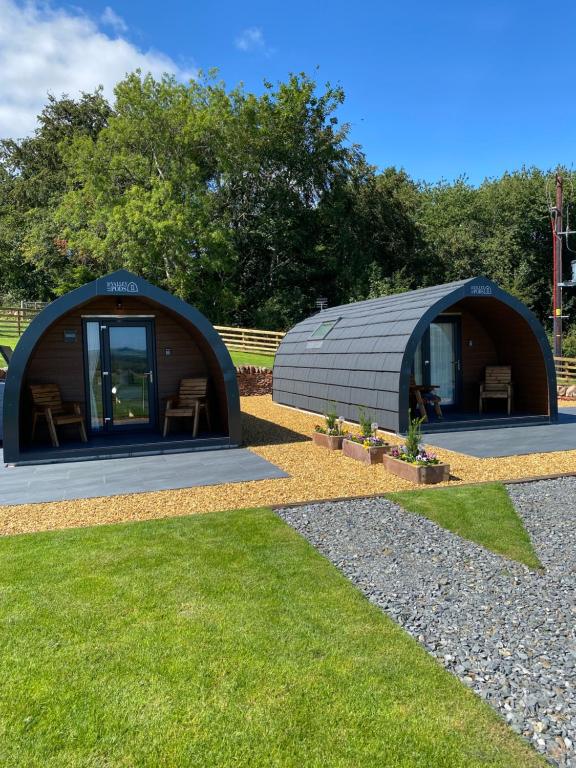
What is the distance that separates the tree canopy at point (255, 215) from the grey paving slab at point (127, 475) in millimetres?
20672

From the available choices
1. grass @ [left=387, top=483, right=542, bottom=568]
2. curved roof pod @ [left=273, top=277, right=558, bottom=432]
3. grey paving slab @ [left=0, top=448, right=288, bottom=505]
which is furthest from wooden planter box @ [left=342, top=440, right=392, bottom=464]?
curved roof pod @ [left=273, top=277, right=558, bottom=432]

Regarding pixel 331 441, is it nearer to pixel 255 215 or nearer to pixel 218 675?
pixel 218 675

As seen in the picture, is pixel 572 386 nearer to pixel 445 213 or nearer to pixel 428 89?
pixel 428 89

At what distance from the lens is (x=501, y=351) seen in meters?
13.4

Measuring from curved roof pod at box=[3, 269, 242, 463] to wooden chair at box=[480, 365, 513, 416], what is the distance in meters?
5.79

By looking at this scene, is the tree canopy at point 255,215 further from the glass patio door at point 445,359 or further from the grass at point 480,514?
the grass at point 480,514

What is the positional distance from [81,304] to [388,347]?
5.49 m

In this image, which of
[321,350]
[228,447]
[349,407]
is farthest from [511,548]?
[321,350]

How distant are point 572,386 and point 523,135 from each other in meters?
15.2

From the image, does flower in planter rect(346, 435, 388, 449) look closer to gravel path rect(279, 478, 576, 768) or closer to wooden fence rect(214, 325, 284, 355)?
gravel path rect(279, 478, 576, 768)

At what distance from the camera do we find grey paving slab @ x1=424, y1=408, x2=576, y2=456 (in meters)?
9.38

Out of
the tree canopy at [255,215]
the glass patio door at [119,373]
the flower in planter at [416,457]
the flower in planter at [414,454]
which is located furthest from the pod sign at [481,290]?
the tree canopy at [255,215]

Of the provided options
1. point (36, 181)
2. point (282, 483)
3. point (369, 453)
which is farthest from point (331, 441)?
point (36, 181)

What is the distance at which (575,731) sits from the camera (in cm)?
272
